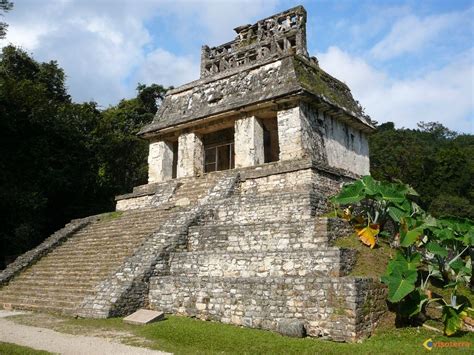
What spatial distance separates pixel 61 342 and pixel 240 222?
4.87m

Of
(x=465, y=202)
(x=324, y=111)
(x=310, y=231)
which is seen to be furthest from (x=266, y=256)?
(x=465, y=202)

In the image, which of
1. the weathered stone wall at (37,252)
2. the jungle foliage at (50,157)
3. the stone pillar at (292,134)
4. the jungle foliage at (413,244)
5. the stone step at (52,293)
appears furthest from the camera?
the jungle foliage at (50,157)

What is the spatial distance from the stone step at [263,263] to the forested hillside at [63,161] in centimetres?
945

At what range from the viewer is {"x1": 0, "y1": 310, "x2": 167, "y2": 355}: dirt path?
5719mm

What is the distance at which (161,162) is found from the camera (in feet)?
50.0

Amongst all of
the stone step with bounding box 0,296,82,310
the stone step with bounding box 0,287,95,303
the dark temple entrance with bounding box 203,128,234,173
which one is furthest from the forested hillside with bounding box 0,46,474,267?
the dark temple entrance with bounding box 203,128,234,173

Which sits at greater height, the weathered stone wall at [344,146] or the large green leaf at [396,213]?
the weathered stone wall at [344,146]

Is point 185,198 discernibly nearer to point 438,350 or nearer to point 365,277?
point 365,277

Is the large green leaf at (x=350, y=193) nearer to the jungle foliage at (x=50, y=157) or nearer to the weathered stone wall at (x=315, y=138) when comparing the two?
the weathered stone wall at (x=315, y=138)

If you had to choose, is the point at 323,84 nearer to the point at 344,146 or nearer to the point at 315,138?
the point at 344,146

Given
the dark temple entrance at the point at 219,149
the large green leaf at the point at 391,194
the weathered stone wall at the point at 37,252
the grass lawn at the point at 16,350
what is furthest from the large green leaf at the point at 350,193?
the dark temple entrance at the point at 219,149

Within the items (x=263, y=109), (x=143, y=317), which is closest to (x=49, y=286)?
(x=143, y=317)

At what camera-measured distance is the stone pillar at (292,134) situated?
38.4ft

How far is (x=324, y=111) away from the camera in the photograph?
1302 centimetres
